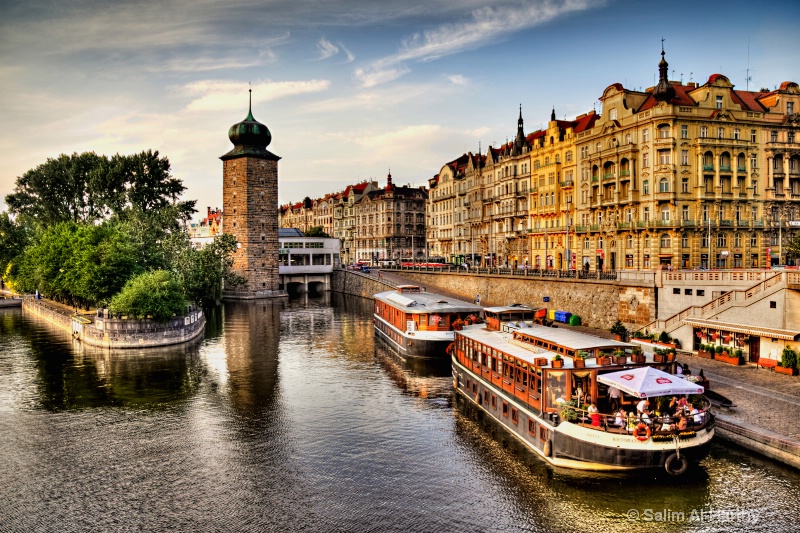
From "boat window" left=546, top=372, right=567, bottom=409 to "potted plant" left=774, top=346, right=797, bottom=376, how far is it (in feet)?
53.1

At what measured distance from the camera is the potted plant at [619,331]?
44844 mm

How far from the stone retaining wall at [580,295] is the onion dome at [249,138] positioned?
1772 inches

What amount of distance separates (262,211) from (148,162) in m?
19.2

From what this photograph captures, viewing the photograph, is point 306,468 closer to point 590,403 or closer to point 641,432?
point 590,403

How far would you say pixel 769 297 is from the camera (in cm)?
3606

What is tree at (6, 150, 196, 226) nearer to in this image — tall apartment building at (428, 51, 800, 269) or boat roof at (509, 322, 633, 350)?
tall apartment building at (428, 51, 800, 269)

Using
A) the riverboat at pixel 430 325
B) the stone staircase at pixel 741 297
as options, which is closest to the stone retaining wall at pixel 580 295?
the stone staircase at pixel 741 297

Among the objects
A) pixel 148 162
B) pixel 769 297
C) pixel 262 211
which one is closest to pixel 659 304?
pixel 769 297

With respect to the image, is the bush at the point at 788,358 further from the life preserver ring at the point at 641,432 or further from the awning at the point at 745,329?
the life preserver ring at the point at 641,432

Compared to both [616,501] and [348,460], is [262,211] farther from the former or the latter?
[616,501]

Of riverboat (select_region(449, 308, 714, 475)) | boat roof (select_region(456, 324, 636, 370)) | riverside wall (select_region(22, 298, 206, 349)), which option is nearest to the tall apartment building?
boat roof (select_region(456, 324, 636, 370))

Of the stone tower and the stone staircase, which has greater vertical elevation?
the stone tower

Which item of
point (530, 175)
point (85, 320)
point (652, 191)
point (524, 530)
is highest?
point (530, 175)

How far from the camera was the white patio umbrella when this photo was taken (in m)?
21.6
